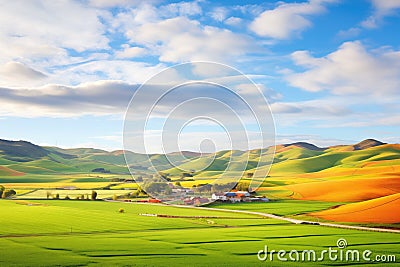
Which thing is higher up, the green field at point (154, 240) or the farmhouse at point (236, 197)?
the farmhouse at point (236, 197)

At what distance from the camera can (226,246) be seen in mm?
36250

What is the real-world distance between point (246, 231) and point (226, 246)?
11.5 m

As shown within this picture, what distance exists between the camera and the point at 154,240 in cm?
3953

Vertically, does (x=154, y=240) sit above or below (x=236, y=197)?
below

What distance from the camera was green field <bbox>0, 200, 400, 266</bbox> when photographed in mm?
29469

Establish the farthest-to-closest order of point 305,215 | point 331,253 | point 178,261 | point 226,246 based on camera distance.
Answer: point 305,215
point 226,246
point 331,253
point 178,261

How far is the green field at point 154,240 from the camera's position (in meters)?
29.5

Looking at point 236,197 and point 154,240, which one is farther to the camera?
point 236,197

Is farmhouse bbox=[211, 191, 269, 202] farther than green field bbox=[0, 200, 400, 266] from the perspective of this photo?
Yes

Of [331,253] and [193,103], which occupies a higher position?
[193,103]

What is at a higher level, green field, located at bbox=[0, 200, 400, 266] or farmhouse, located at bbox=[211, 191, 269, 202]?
farmhouse, located at bbox=[211, 191, 269, 202]

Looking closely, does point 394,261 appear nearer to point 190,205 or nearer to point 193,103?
point 193,103

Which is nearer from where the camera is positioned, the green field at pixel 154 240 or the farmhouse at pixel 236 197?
the green field at pixel 154 240

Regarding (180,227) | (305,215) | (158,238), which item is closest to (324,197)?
(305,215)
